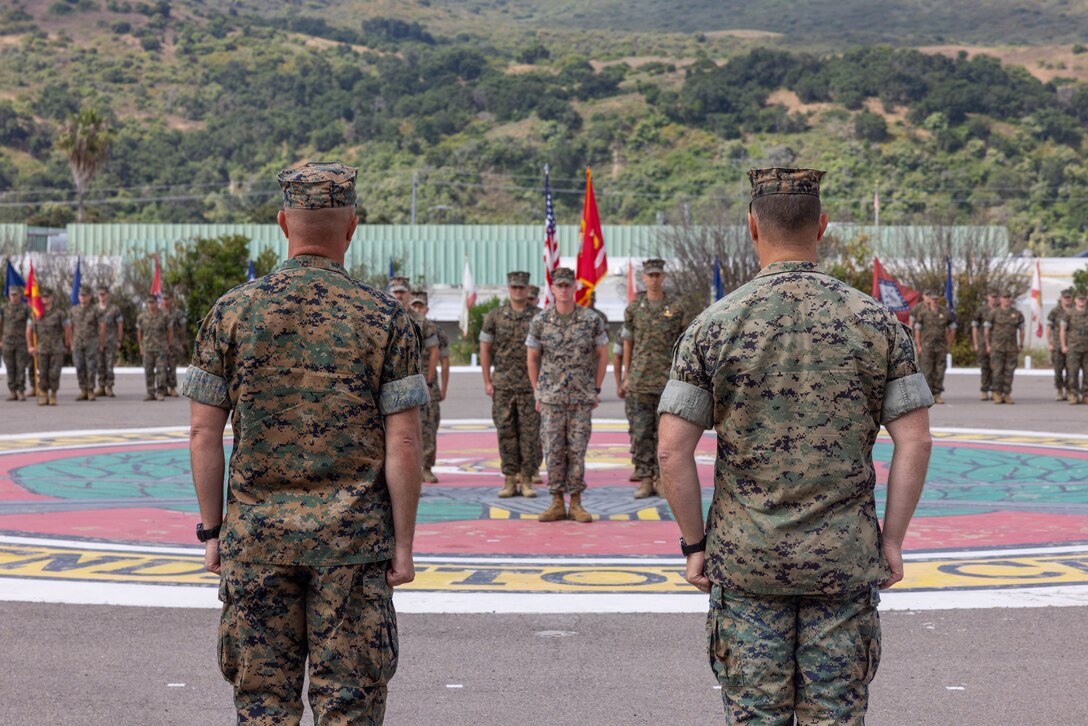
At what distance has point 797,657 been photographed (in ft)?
12.9

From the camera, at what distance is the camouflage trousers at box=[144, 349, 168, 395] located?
26.1 metres

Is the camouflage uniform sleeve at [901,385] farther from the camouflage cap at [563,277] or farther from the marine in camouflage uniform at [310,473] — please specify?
the camouflage cap at [563,277]

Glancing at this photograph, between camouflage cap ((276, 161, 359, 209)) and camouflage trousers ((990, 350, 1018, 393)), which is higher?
camouflage cap ((276, 161, 359, 209))

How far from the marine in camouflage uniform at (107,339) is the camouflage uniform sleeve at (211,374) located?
22355 millimetres

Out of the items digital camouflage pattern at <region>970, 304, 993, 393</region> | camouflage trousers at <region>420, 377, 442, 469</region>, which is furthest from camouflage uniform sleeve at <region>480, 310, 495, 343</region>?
digital camouflage pattern at <region>970, 304, 993, 393</region>

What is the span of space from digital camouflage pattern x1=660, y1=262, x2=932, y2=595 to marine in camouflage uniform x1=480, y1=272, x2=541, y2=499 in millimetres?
8687

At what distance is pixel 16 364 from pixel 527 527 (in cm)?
1739

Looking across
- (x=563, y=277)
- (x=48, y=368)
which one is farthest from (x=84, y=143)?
(x=563, y=277)

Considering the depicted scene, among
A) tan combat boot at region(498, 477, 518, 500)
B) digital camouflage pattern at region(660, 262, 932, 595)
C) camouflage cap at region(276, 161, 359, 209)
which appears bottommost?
Answer: tan combat boot at region(498, 477, 518, 500)

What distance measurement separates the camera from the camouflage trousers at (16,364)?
2538 cm

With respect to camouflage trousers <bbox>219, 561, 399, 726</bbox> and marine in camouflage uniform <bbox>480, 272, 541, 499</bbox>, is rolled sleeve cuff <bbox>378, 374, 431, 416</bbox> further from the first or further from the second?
marine in camouflage uniform <bbox>480, 272, 541, 499</bbox>

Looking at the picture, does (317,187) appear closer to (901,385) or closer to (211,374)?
(211,374)

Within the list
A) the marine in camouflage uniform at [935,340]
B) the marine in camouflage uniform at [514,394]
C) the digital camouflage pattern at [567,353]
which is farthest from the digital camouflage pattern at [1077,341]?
the digital camouflage pattern at [567,353]

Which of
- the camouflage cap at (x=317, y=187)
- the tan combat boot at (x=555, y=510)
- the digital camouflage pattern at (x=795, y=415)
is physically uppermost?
the camouflage cap at (x=317, y=187)
